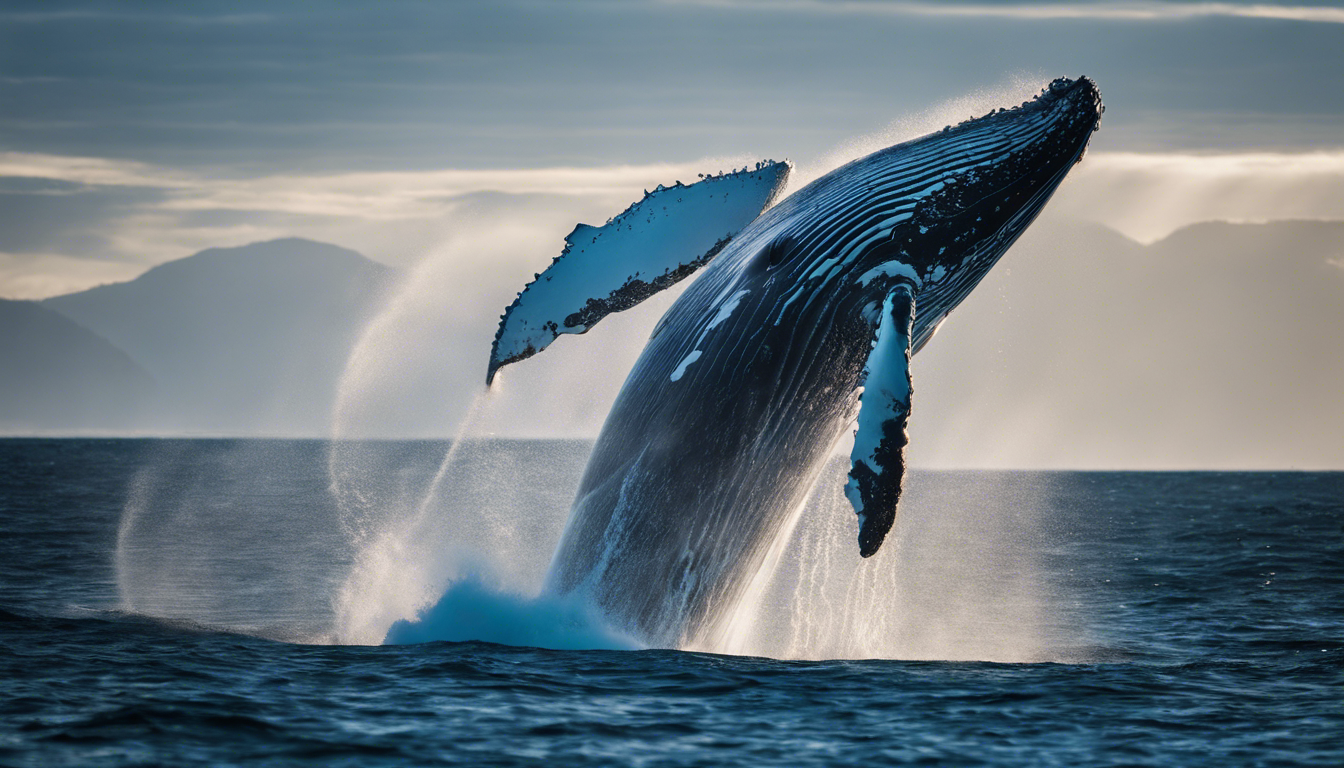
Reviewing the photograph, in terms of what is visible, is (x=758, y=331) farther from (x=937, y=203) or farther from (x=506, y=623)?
(x=506, y=623)

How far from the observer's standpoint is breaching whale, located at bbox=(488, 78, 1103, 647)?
916cm

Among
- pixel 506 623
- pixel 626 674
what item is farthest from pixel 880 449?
pixel 506 623

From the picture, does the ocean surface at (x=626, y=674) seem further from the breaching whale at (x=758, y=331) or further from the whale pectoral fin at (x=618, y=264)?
the whale pectoral fin at (x=618, y=264)

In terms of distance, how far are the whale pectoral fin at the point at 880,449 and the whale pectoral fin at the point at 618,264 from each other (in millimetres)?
2505

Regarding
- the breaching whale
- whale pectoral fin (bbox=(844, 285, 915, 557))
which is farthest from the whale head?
whale pectoral fin (bbox=(844, 285, 915, 557))

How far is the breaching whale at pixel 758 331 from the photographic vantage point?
9156 mm

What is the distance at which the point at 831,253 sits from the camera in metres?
9.22

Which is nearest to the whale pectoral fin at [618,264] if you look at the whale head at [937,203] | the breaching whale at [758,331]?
the breaching whale at [758,331]

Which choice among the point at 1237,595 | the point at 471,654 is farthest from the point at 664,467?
the point at 1237,595

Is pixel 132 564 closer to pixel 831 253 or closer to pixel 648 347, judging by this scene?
pixel 648 347

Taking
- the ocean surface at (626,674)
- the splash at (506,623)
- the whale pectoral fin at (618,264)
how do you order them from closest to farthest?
the ocean surface at (626,674)
the whale pectoral fin at (618,264)
the splash at (506,623)

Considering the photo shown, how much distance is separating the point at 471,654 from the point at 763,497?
2.97 metres

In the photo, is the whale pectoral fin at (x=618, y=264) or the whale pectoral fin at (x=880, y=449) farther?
the whale pectoral fin at (x=618, y=264)

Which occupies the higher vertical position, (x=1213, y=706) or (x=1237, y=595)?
(x=1237, y=595)
